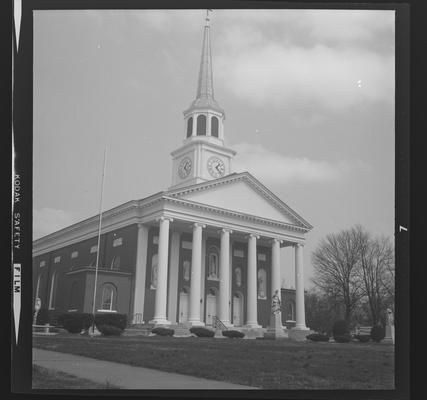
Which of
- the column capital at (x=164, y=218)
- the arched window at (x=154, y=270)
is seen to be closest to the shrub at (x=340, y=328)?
the arched window at (x=154, y=270)

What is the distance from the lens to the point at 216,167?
13.3 metres

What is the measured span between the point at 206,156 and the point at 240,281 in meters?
3.10

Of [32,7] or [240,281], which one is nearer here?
[32,7]

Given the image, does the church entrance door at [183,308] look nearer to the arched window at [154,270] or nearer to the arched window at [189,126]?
the arched window at [154,270]

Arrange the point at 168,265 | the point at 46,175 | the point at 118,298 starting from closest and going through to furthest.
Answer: the point at 46,175 < the point at 118,298 < the point at 168,265

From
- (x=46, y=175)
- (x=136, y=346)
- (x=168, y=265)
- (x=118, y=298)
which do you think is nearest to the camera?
(x=46, y=175)

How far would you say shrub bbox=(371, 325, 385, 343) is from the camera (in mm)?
10891

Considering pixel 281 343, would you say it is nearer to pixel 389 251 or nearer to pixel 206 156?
pixel 389 251

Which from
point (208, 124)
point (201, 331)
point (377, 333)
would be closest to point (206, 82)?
point (208, 124)

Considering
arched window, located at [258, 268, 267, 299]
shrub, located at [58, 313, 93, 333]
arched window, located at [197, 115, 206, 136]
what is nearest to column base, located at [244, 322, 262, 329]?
arched window, located at [258, 268, 267, 299]

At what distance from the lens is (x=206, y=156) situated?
13.6 metres

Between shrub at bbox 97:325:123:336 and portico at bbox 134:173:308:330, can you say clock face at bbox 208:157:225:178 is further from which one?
shrub at bbox 97:325:123:336

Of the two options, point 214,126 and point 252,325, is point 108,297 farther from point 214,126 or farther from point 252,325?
point 214,126
